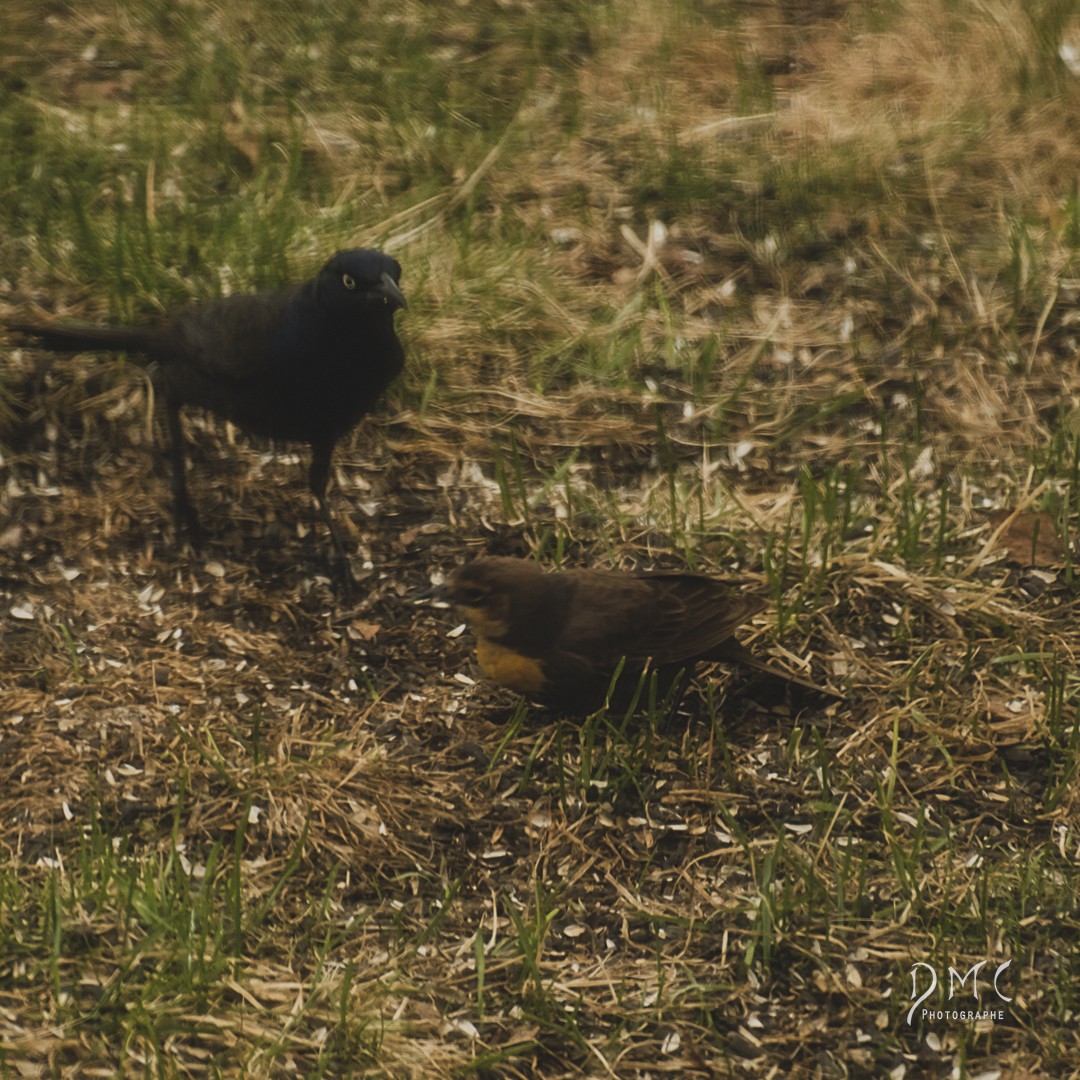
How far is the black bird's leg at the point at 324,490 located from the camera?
188 inches

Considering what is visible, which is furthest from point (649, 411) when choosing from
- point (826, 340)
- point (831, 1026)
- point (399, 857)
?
point (831, 1026)

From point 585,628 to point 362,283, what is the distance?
113 cm

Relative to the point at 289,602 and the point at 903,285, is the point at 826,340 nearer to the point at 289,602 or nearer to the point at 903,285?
the point at 903,285

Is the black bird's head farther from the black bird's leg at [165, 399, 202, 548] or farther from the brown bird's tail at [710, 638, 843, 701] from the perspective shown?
the brown bird's tail at [710, 638, 843, 701]

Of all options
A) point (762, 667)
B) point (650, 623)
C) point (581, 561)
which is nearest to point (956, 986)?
point (762, 667)

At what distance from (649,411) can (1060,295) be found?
153 cm

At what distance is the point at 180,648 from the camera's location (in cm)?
455

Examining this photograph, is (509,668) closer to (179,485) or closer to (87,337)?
(179,485)

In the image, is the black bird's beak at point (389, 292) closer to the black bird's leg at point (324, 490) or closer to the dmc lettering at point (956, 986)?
the black bird's leg at point (324, 490)

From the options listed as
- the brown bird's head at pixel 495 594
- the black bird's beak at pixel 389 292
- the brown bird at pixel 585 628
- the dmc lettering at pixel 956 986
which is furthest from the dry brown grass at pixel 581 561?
the black bird's beak at pixel 389 292

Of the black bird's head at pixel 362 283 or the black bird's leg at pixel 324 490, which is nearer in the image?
the black bird's head at pixel 362 283

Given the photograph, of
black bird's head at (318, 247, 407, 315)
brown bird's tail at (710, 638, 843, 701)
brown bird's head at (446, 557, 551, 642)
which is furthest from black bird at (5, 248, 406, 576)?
brown bird's tail at (710, 638, 843, 701)

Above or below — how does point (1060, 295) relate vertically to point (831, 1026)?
above

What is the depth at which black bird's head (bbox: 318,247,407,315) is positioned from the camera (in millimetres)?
4504
